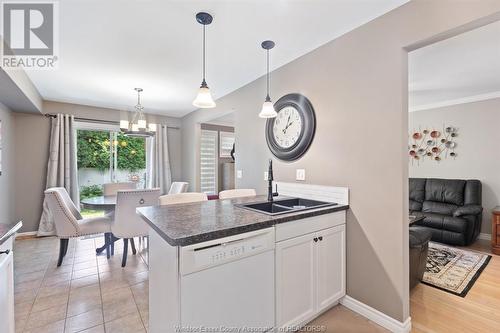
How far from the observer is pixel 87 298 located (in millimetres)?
2152

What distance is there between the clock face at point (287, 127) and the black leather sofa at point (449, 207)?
103 inches

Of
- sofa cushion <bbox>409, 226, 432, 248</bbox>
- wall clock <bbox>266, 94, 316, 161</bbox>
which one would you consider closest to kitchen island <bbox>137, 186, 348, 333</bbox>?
sofa cushion <bbox>409, 226, 432, 248</bbox>

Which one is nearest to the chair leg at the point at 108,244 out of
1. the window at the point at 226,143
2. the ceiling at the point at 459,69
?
the window at the point at 226,143

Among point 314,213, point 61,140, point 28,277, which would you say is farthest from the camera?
point 61,140

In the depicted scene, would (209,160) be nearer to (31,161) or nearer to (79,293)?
(31,161)

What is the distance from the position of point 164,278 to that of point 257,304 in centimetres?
60

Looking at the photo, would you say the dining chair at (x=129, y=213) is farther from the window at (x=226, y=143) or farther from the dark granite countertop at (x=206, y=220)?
the window at (x=226, y=143)

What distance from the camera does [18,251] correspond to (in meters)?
3.30

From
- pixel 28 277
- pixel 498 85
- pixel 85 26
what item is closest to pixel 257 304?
pixel 85 26

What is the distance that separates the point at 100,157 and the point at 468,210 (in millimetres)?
6688

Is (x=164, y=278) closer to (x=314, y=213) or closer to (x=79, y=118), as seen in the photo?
(x=314, y=213)

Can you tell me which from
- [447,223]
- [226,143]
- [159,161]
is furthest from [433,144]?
[159,161]

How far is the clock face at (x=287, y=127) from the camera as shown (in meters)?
2.53

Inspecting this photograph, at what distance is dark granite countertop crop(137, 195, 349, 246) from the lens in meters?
1.19
